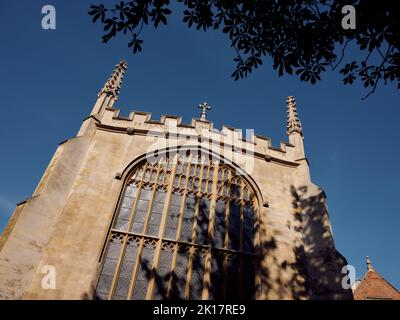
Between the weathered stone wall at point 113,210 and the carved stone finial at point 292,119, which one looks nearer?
the weathered stone wall at point 113,210

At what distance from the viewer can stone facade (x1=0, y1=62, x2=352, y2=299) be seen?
25.3ft

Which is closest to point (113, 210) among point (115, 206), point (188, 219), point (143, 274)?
point (115, 206)

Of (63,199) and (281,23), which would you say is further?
(63,199)

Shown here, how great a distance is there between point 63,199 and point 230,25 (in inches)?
254

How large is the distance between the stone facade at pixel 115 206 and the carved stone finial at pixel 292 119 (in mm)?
102

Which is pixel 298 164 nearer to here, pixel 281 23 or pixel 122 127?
pixel 122 127

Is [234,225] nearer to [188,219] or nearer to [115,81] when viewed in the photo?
[188,219]

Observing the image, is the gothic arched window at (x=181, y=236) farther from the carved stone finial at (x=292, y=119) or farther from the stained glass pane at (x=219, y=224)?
the carved stone finial at (x=292, y=119)

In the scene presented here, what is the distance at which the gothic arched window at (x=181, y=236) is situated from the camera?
27.6ft

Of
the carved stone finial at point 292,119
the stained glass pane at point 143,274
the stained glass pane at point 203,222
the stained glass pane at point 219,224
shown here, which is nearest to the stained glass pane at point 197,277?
the stained glass pane at point 203,222

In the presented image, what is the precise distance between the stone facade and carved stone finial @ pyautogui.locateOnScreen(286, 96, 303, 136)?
0.10m

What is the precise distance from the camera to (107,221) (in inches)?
352

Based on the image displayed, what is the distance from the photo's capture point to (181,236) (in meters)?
9.39
